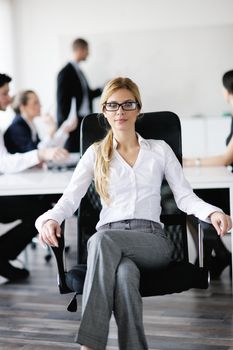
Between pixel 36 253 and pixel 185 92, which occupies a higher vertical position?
pixel 185 92

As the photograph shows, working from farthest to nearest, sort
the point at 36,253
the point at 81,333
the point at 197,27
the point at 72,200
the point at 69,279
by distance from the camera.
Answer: the point at 197,27, the point at 36,253, the point at 72,200, the point at 69,279, the point at 81,333

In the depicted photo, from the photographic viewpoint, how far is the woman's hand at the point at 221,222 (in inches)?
107

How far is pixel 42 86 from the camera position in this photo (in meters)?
8.71

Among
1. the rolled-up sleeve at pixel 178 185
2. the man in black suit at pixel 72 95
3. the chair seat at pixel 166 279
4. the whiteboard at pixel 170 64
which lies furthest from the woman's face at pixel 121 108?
the whiteboard at pixel 170 64

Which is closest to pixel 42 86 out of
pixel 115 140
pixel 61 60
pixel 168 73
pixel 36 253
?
pixel 61 60

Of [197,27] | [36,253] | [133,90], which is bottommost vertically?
[36,253]

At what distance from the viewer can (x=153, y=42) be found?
847cm

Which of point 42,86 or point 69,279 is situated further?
point 42,86

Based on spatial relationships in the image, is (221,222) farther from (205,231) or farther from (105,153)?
(105,153)

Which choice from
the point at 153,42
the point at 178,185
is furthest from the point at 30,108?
the point at 153,42

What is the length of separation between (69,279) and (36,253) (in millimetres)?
2641

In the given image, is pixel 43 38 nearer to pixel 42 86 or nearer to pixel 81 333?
pixel 42 86

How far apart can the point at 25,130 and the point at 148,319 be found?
5.97 feet

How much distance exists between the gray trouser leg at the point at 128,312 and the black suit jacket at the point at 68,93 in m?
4.22
